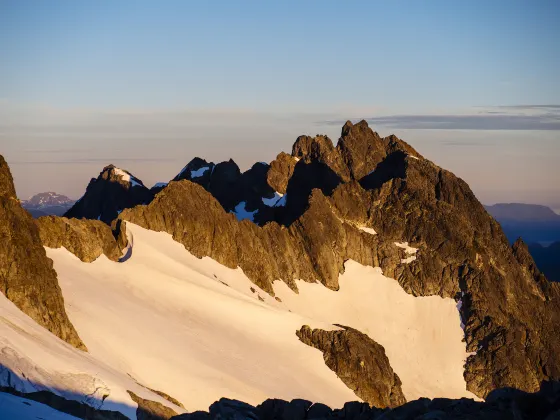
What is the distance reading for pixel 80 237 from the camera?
116 metres

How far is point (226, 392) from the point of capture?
98938 millimetres

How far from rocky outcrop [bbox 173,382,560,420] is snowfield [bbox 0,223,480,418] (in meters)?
18.4

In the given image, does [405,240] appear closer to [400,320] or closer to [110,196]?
[400,320]

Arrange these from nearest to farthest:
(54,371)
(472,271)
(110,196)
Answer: (54,371) < (472,271) < (110,196)

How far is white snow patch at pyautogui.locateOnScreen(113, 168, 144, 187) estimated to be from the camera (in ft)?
634

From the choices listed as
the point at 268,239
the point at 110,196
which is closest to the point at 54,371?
the point at 268,239

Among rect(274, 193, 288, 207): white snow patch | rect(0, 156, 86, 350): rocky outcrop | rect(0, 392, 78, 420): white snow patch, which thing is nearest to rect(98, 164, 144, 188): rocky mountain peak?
rect(274, 193, 288, 207): white snow patch

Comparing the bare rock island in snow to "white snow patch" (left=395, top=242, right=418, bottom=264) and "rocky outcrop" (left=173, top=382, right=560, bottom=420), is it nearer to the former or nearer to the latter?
"rocky outcrop" (left=173, top=382, right=560, bottom=420)

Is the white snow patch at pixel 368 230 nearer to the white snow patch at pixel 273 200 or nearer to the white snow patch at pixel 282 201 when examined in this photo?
the white snow patch at pixel 282 201

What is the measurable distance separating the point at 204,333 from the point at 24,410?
210ft

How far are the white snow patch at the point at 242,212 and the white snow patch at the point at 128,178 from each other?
17.8m

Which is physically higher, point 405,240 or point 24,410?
point 24,410

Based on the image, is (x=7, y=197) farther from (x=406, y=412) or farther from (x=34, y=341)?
(x=406, y=412)

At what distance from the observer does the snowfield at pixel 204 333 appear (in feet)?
244
